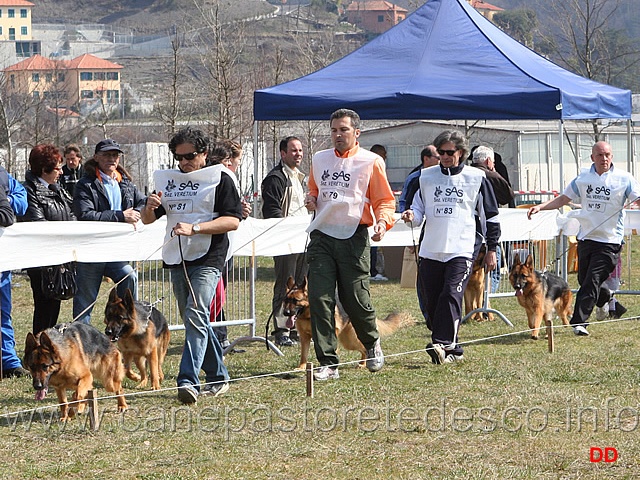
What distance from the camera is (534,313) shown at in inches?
380

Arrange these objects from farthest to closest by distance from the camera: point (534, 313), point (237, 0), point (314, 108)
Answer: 1. point (237, 0)
2. point (314, 108)
3. point (534, 313)

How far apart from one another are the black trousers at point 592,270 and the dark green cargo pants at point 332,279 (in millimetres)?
3017

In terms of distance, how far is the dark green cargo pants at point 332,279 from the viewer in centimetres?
730

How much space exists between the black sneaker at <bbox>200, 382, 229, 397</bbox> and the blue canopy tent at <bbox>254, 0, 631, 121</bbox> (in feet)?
16.8

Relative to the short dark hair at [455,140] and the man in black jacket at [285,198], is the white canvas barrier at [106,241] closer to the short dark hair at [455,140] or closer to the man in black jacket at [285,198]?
the man in black jacket at [285,198]

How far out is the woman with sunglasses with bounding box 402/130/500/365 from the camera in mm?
7923

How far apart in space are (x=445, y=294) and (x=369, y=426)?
2.22 m

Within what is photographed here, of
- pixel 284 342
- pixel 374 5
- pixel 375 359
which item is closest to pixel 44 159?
pixel 284 342

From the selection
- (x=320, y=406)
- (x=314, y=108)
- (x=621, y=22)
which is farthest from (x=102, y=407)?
(x=621, y=22)

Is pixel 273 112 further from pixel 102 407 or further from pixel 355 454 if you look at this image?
pixel 355 454

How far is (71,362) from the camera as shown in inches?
246

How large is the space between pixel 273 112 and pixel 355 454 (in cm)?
684

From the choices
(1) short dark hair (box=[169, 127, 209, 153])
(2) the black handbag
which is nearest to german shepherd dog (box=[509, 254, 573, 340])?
(1) short dark hair (box=[169, 127, 209, 153])

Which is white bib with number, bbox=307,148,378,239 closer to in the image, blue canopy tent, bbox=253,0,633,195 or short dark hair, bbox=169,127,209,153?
short dark hair, bbox=169,127,209,153
